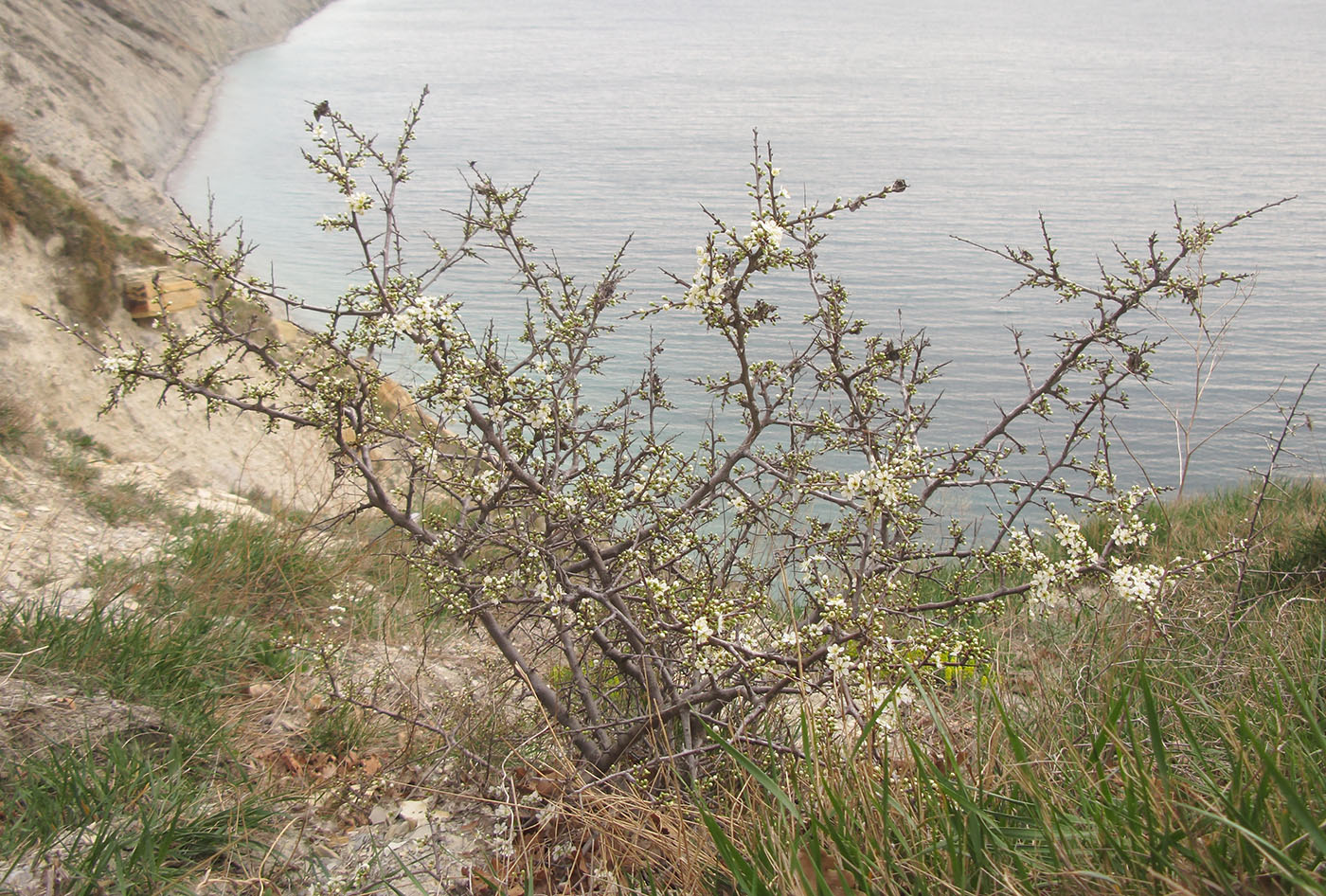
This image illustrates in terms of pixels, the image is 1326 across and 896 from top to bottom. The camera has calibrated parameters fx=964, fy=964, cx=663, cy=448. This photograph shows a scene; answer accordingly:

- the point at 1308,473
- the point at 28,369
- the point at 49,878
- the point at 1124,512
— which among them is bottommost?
the point at 1308,473

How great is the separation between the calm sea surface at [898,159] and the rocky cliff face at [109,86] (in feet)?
3.26

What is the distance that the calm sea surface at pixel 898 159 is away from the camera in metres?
12.9

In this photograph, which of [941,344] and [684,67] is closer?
[941,344]

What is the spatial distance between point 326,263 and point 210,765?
555 inches

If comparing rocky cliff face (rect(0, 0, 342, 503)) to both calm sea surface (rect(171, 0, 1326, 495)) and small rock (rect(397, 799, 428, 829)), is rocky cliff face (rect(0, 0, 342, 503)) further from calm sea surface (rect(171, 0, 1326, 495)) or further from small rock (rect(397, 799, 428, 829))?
small rock (rect(397, 799, 428, 829))

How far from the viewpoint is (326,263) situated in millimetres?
16297

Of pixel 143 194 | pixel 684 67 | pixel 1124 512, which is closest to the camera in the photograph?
pixel 1124 512

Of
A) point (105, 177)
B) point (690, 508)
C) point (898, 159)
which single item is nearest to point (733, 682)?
point (690, 508)

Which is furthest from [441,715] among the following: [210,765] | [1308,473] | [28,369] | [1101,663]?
[1308,473]

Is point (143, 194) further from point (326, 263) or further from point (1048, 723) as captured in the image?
point (1048, 723)

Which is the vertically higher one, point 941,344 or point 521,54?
point 521,54

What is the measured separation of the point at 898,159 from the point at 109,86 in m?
16.7

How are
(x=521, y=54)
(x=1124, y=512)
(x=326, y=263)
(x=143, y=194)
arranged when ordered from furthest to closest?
(x=521, y=54) → (x=326, y=263) → (x=143, y=194) → (x=1124, y=512)

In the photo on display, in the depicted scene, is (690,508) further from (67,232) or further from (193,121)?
(193,121)
